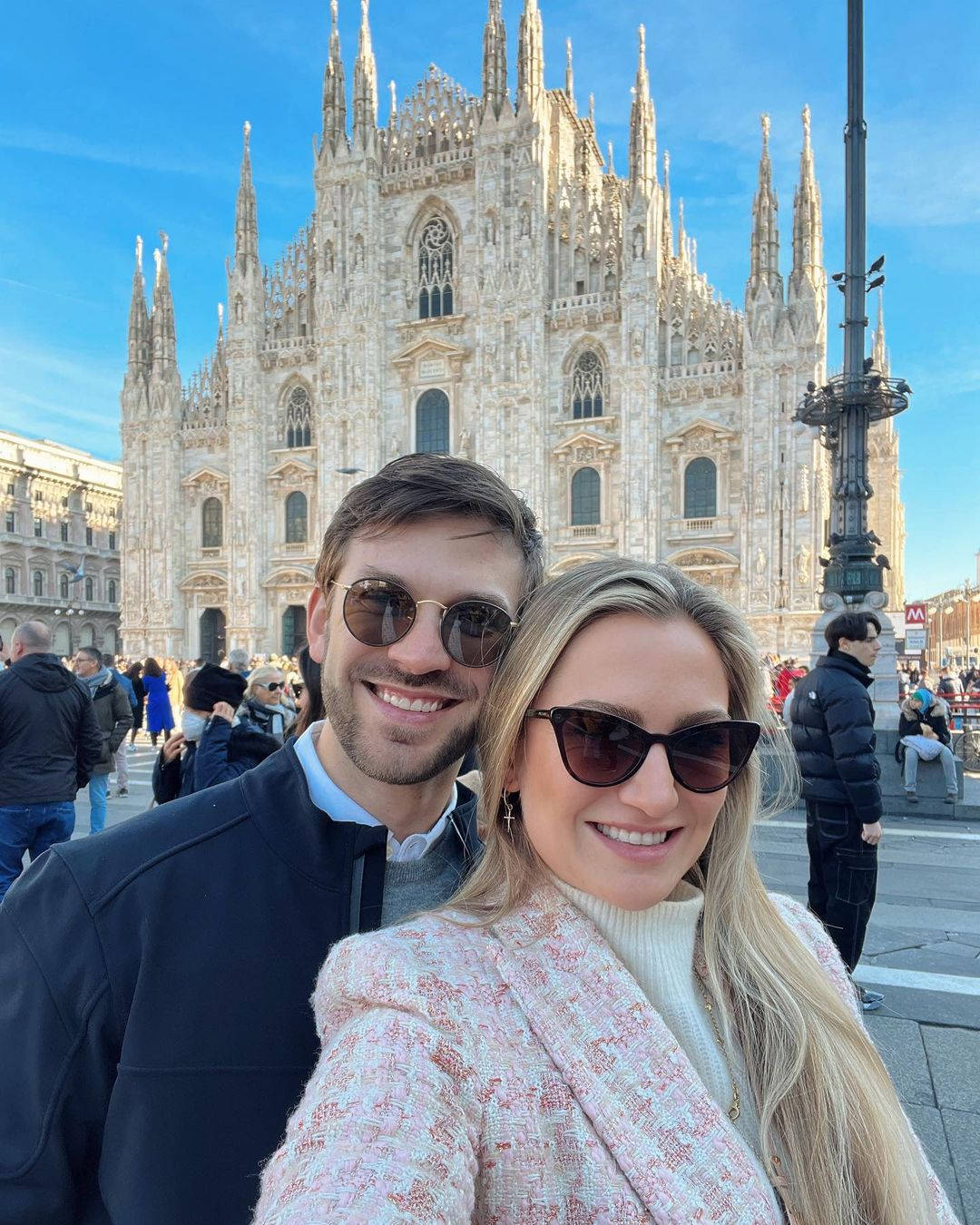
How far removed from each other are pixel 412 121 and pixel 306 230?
530 cm

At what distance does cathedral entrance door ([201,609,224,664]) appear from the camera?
3041 centimetres

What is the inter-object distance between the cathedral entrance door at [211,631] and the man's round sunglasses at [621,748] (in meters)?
31.0

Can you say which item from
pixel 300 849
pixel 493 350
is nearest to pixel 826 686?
pixel 300 849

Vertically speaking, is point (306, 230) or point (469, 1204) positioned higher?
point (306, 230)

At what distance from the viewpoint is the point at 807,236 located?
23281mm

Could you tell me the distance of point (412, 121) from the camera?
93.7 feet

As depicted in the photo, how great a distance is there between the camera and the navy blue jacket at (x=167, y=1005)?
105 cm

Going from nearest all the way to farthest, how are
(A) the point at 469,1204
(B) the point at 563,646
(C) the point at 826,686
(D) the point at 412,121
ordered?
(A) the point at 469,1204 → (B) the point at 563,646 → (C) the point at 826,686 → (D) the point at 412,121

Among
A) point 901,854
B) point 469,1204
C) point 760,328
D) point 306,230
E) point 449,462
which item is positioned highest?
point 306,230

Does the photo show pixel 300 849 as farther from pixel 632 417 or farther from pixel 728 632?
pixel 632 417

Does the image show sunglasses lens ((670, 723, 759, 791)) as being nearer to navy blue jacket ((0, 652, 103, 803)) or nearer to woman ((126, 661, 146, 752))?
navy blue jacket ((0, 652, 103, 803))

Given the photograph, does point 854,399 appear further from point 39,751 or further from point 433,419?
point 433,419

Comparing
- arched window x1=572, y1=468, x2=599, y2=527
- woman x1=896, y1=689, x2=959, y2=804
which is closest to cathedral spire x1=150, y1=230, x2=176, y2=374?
arched window x1=572, y1=468, x2=599, y2=527

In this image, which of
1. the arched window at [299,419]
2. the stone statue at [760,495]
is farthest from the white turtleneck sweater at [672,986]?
the arched window at [299,419]
